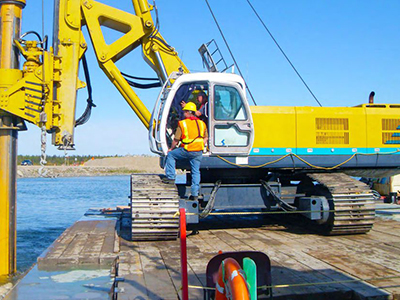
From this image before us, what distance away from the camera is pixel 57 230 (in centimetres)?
1309

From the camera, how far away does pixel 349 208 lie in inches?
310

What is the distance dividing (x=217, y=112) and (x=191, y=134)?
0.71 metres

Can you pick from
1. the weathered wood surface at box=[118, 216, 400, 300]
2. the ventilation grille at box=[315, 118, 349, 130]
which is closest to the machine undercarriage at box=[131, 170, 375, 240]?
the weathered wood surface at box=[118, 216, 400, 300]

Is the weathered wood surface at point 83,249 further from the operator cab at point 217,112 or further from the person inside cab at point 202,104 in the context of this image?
the person inside cab at point 202,104

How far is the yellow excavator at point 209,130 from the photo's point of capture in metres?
7.51

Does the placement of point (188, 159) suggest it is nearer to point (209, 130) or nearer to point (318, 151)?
point (209, 130)

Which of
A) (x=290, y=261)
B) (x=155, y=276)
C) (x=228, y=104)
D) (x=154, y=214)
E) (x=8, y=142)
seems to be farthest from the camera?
(x=228, y=104)

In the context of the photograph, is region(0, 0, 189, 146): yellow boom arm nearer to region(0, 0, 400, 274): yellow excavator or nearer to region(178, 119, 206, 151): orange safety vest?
region(0, 0, 400, 274): yellow excavator

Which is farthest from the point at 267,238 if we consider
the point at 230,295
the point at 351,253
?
the point at 230,295

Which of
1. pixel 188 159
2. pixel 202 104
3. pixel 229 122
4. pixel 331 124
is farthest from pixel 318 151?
pixel 188 159

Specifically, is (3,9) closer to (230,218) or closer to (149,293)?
(149,293)

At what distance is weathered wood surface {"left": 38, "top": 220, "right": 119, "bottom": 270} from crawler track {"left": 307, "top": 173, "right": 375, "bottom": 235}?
3685 mm

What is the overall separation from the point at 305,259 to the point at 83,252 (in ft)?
10.1

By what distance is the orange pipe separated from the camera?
311 centimetres
